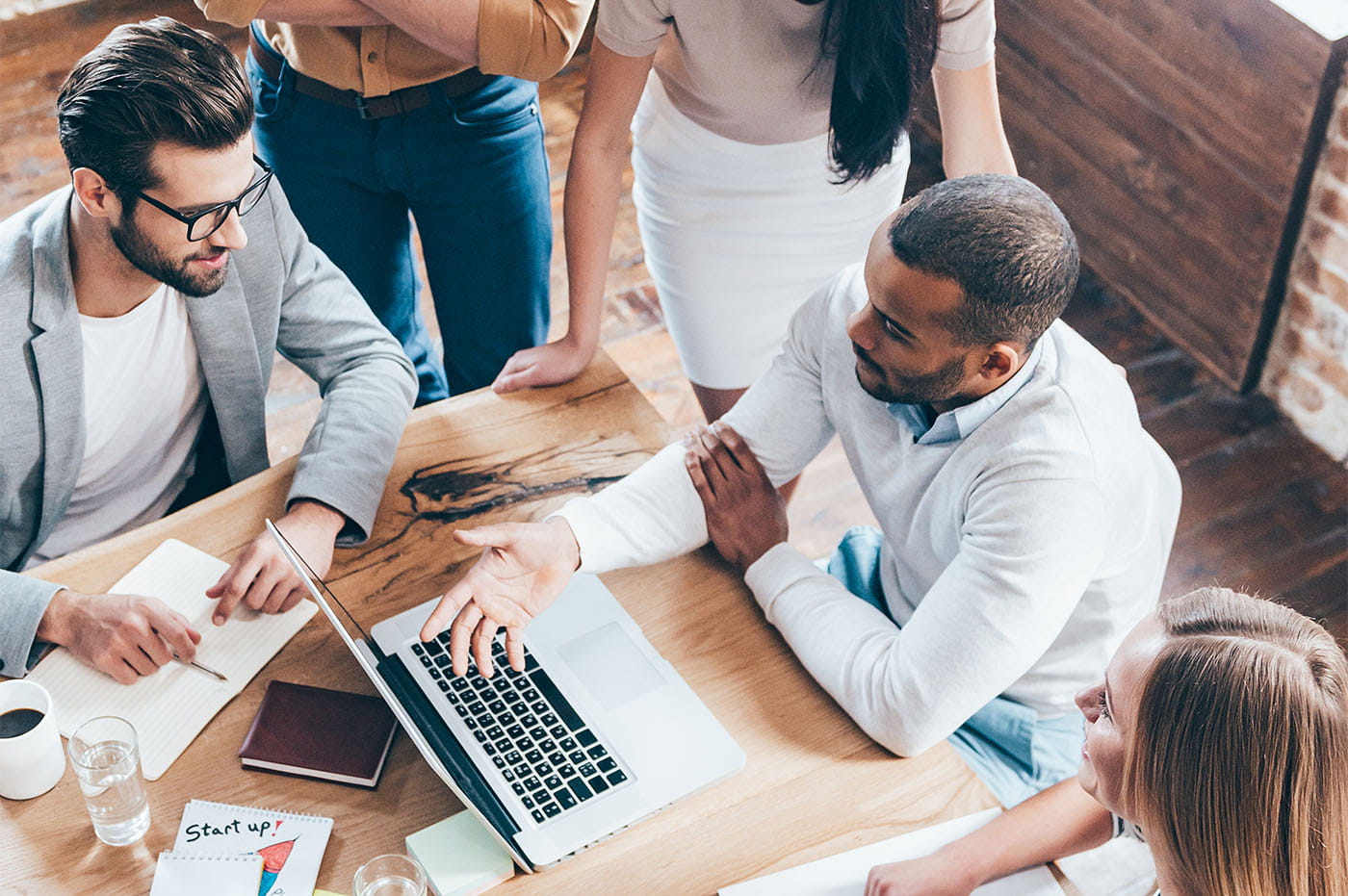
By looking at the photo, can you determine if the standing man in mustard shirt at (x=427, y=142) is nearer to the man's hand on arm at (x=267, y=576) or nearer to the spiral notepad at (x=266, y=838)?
the man's hand on arm at (x=267, y=576)

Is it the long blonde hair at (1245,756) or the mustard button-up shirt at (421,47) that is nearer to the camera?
the long blonde hair at (1245,756)

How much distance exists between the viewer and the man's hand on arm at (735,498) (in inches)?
59.8

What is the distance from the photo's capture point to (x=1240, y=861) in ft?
3.34

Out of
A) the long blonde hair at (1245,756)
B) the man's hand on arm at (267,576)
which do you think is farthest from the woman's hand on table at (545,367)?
the long blonde hair at (1245,756)

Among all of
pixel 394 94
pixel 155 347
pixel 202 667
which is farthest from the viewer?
pixel 394 94

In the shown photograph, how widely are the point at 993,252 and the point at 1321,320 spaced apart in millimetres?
1820

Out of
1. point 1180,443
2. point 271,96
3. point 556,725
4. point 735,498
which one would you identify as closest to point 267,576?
point 556,725

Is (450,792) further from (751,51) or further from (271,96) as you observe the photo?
(271,96)

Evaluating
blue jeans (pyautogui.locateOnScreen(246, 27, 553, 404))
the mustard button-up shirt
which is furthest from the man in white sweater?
blue jeans (pyautogui.locateOnScreen(246, 27, 553, 404))

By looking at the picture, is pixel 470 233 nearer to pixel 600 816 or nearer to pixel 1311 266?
pixel 600 816

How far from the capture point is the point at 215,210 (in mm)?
1580

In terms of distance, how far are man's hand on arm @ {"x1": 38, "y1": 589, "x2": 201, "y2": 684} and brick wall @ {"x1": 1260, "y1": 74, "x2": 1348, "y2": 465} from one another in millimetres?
2378

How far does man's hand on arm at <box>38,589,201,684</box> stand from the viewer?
1372mm

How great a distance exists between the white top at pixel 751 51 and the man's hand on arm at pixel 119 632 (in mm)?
963
